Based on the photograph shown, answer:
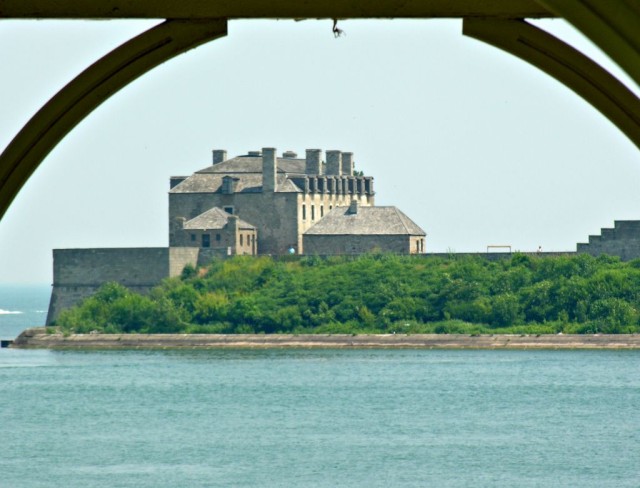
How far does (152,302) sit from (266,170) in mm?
5709

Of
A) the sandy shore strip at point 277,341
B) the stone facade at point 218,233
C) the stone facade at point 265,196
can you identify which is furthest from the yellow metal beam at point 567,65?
the stone facade at point 265,196

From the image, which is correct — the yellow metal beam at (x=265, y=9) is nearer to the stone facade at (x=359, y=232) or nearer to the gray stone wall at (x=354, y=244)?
the stone facade at (x=359, y=232)

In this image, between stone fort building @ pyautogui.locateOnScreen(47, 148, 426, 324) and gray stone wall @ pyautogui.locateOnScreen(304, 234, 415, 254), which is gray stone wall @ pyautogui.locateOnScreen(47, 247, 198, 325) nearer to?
stone fort building @ pyautogui.locateOnScreen(47, 148, 426, 324)

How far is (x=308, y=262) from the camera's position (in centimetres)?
5334

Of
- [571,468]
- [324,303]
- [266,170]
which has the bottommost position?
[571,468]

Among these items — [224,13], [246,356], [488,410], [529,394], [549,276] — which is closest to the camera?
[224,13]

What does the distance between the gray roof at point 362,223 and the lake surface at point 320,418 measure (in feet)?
18.0

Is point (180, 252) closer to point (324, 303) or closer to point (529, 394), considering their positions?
point (324, 303)

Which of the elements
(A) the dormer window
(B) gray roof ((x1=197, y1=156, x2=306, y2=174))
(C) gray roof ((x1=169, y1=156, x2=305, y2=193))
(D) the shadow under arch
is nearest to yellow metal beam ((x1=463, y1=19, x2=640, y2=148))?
(D) the shadow under arch

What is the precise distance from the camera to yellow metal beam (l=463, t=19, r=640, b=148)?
1.87 m

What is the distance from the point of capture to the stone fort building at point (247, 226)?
52.9 metres

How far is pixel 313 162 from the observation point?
56906 millimetres

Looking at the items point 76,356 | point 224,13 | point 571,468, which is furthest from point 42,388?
point 224,13

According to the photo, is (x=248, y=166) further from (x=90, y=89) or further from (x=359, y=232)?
(x=90, y=89)
